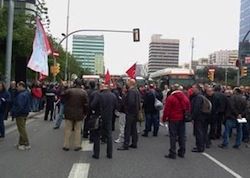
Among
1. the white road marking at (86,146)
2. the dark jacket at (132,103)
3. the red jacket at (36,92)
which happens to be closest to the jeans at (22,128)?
the white road marking at (86,146)

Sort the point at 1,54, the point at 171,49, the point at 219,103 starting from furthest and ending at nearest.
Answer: the point at 171,49
the point at 1,54
the point at 219,103

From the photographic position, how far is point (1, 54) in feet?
120

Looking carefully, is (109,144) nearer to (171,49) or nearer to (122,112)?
(122,112)

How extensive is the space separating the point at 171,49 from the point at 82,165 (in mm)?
120136

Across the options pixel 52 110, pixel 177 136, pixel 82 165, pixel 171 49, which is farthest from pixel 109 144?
pixel 171 49

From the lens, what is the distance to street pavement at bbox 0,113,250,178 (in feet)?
34.7

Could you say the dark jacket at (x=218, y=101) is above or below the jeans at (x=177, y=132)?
above

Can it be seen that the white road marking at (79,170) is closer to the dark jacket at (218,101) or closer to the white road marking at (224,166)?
the white road marking at (224,166)

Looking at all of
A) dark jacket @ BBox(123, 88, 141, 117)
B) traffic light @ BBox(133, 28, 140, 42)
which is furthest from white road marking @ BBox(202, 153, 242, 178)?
traffic light @ BBox(133, 28, 140, 42)

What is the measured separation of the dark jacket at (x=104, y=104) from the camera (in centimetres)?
1288

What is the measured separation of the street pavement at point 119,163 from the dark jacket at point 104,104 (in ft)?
3.17

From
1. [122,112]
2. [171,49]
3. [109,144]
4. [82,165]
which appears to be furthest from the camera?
[171,49]

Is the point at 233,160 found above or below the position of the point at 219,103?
below

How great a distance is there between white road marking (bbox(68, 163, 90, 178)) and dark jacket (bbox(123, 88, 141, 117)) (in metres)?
3.21
